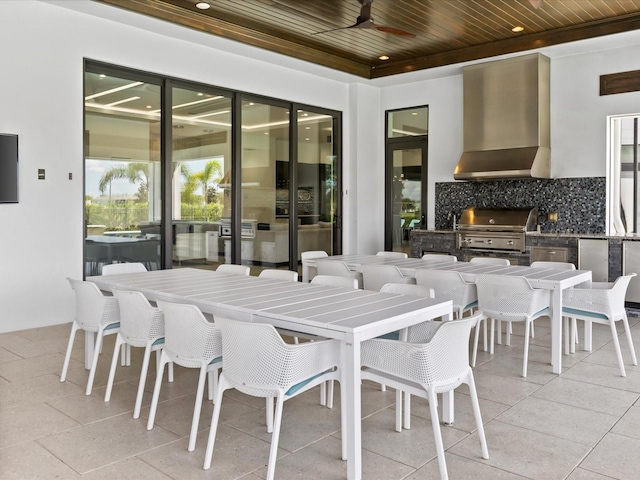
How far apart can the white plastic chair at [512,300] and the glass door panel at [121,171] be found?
156 inches

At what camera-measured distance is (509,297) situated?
4.15 meters

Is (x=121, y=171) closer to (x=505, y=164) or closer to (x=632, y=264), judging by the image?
(x=505, y=164)

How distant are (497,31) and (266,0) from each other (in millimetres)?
2987

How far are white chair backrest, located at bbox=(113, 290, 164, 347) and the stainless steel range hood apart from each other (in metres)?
5.43

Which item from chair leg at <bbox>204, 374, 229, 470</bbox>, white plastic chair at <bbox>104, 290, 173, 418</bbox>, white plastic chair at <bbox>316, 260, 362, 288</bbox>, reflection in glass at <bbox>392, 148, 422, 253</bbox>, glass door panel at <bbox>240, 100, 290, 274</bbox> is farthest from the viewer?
reflection in glass at <bbox>392, 148, 422, 253</bbox>

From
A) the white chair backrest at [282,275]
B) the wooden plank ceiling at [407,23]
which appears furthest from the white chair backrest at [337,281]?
the wooden plank ceiling at [407,23]

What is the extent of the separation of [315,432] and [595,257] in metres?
4.86

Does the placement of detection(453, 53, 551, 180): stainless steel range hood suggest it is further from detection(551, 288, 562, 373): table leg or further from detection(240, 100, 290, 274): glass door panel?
detection(551, 288, 562, 373): table leg

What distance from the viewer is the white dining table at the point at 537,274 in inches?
161

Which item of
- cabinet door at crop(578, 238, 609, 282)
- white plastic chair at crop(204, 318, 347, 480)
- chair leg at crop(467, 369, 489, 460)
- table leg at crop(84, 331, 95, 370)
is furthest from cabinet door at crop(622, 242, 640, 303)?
table leg at crop(84, 331, 95, 370)

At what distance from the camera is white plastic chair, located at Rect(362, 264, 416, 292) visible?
4.78 metres

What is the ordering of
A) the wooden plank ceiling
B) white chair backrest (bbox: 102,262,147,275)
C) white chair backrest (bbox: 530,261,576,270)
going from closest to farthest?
white chair backrest (bbox: 102,262,147,275) < white chair backrest (bbox: 530,261,576,270) < the wooden plank ceiling

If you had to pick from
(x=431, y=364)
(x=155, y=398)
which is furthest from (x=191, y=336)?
(x=431, y=364)

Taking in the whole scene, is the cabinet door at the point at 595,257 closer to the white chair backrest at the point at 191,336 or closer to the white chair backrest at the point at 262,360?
the white chair backrest at the point at 262,360
